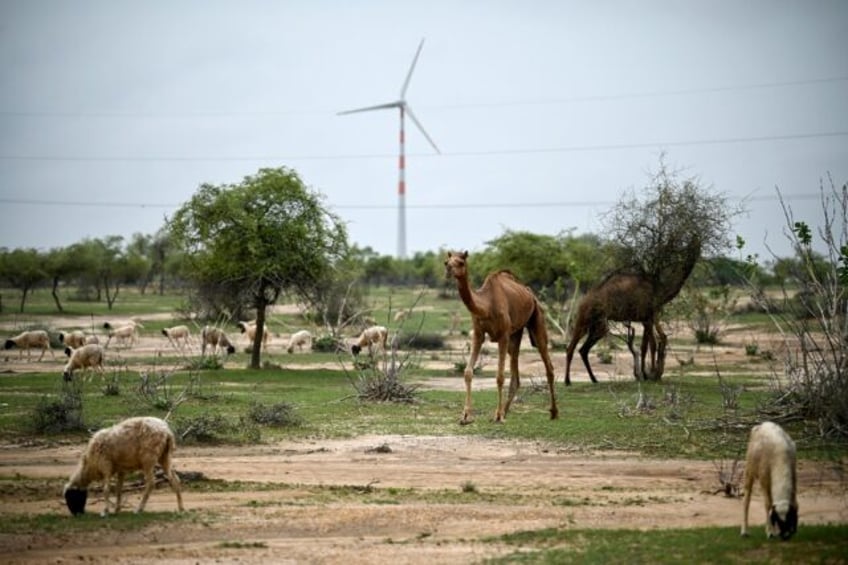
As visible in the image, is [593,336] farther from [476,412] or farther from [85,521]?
[85,521]

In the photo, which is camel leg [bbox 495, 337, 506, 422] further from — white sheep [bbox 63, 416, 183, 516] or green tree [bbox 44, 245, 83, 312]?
green tree [bbox 44, 245, 83, 312]

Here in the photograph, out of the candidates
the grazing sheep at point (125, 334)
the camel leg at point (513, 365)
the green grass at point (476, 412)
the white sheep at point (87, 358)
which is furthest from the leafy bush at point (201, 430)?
the grazing sheep at point (125, 334)

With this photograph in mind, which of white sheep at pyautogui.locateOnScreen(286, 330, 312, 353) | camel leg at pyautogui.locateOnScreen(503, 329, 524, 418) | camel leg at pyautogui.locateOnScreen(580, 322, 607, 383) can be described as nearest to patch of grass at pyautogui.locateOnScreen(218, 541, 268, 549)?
camel leg at pyautogui.locateOnScreen(503, 329, 524, 418)

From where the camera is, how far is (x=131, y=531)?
1022 centimetres

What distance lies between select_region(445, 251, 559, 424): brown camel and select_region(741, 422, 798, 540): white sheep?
767 centimetres

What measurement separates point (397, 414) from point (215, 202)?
12.9 metres

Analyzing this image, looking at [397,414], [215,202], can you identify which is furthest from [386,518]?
[215,202]

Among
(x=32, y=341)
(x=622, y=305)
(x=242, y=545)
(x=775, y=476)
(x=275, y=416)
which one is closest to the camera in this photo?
(x=775, y=476)

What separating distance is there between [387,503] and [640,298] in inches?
580

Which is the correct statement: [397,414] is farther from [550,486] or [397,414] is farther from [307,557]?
[307,557]

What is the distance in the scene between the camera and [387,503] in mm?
11766

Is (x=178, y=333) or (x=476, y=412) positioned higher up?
(x=178, y=333)

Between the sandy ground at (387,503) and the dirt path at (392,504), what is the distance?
0.02 meters

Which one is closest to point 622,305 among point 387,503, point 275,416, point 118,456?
point 275,416
